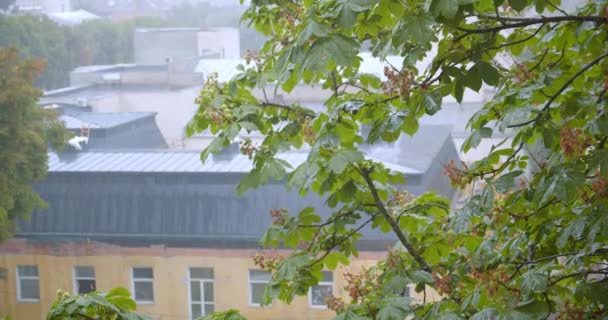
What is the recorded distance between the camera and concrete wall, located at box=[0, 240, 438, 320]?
9.59 ft

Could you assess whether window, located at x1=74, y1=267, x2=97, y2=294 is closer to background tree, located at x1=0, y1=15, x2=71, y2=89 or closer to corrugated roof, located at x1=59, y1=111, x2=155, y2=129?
corrugated roof, located at x1=59, y1=111, x2=155, y2=129

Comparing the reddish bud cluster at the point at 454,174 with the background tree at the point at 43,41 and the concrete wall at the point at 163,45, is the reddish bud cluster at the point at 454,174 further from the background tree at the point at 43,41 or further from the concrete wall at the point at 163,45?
the background tree at the point at 43,41

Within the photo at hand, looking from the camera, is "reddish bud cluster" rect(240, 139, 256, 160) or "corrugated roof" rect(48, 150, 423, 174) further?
"corrugated roof" rect(48, 150, 423, 174)

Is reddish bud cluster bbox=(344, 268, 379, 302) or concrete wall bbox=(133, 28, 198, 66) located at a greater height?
concrete wall bbox=(133, 28, 198, 66)

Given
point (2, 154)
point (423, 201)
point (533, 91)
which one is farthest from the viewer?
point (2, 154)

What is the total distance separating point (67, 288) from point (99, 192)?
0.38 metres

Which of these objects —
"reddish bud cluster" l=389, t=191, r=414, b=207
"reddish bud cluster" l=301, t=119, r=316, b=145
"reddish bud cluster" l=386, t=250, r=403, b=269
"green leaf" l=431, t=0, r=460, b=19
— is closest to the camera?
"green leaf" l=431, t=0, r=460, b=19

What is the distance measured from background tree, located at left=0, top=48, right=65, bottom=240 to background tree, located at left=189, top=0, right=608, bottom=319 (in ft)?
4.13

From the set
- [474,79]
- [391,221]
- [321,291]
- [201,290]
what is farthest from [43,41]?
[474,79]

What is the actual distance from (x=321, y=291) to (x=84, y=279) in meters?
0.90

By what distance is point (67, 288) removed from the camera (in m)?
3.02

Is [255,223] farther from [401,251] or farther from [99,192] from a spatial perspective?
[401,251]

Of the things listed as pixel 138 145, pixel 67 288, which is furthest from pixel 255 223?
pixel 67 288

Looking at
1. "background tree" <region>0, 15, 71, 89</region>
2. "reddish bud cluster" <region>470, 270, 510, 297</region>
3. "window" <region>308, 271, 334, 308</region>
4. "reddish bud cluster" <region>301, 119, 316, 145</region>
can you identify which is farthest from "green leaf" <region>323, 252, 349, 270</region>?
"background tree" <region>0, 15, 71, 89</region>
